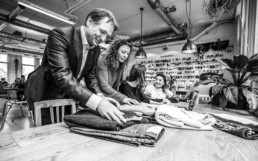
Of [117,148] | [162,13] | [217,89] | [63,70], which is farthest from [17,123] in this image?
[162,13]

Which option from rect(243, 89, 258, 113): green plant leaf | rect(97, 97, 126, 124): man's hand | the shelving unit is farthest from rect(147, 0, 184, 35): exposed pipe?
rect(97, 97, 126, 124): man's hand

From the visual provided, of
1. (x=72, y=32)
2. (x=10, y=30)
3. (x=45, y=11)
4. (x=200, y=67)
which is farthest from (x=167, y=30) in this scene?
(x=10, y=30)

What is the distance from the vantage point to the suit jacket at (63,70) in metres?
0.79

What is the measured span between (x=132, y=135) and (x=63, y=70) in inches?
23.5

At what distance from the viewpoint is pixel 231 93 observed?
124cm

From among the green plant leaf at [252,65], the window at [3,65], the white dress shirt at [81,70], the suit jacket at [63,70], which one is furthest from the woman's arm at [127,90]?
the window at [3,65]

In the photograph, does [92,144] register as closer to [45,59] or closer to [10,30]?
Answer: [45,59]

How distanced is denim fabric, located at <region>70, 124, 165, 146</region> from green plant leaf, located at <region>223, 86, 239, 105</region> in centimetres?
105

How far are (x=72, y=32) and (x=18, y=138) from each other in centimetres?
78

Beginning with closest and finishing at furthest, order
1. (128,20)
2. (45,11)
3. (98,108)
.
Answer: (98,108) → (45,11) → (128,20)

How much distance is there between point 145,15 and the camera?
14.9ft

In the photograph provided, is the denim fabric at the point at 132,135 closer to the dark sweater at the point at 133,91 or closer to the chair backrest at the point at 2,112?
the chair backrest at the point at 2,112

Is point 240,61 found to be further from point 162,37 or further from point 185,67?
point 162,37

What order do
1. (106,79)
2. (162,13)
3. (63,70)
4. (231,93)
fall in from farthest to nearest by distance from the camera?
(162,13)
(106,79)
(231,93)
(63,70)
